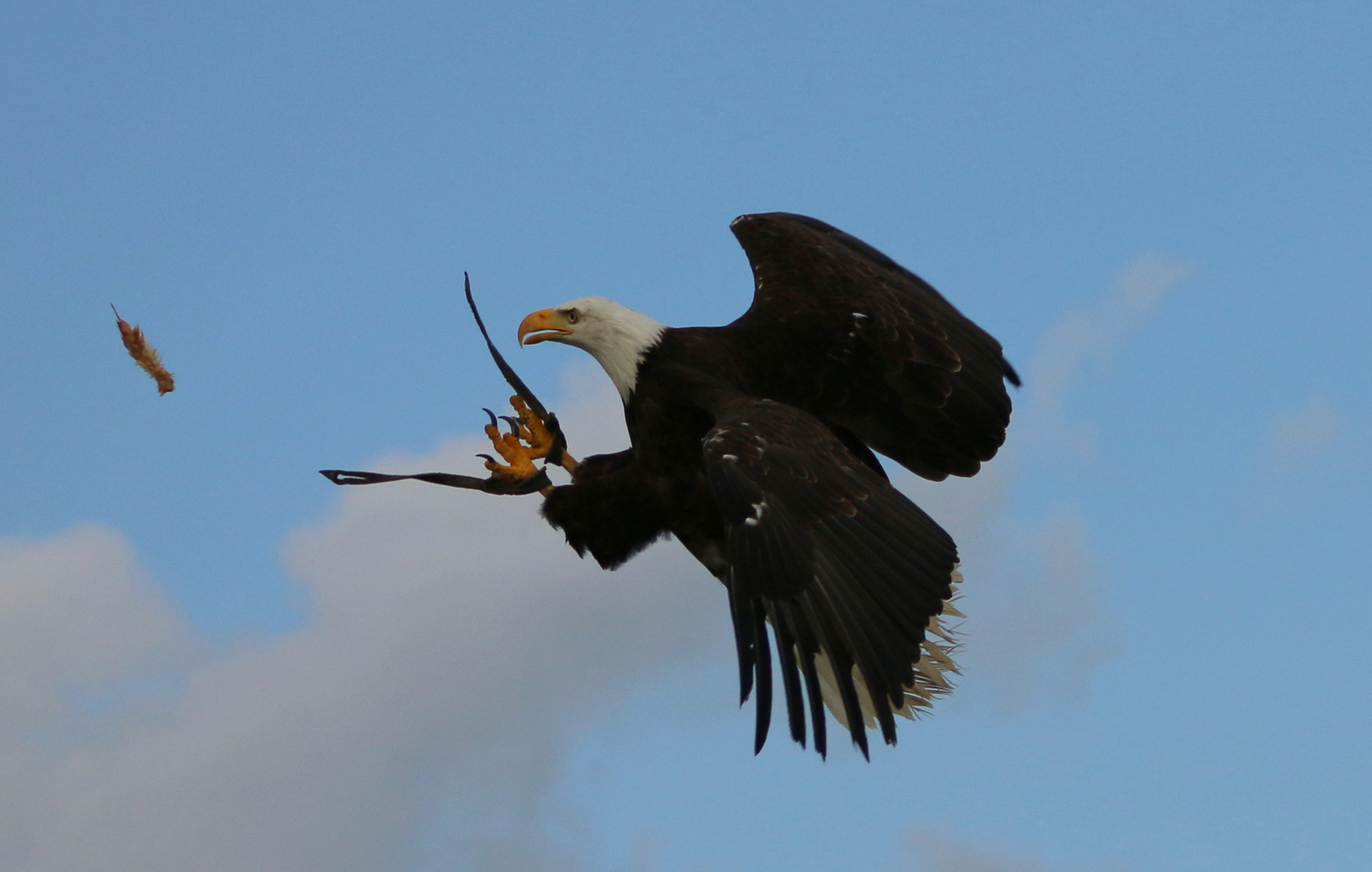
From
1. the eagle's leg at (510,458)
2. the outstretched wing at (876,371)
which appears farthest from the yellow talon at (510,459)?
the outstretched wing at (876,371)

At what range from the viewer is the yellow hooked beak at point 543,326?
7.82 meters

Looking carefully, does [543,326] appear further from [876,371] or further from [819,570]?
[819,570]

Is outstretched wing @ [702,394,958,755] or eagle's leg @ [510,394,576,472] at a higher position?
eagle's leg @ [510,394,576,472]

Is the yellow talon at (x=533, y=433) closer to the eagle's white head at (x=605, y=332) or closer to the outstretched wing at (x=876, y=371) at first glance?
the eagle's white head at (x=605, y=332)

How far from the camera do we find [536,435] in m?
8.05

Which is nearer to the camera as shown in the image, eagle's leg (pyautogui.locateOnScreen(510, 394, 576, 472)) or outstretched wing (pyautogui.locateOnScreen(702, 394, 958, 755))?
outstretched wing (pyautogui.locateOnScreen(702, 394, 958, 755))

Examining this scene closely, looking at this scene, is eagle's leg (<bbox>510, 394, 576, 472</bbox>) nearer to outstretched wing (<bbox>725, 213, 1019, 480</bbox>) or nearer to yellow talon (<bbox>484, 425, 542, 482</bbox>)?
yellow talon (<bbox>484, 425, 542, 482</bbox>)

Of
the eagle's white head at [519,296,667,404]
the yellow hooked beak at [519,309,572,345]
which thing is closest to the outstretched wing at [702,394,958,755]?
the eagle's white head at [519,296,667,404]

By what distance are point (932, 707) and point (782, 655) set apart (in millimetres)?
1583

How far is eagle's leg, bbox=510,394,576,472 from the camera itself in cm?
802

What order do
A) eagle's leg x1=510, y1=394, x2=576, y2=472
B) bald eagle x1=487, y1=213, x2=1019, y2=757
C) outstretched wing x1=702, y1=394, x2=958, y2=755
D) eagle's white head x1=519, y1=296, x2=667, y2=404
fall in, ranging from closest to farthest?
outstretched wing x1=702, y1=394, x2=958, y2=755 → bald eagle x1=487, y1=213, x2=1019, y2=757 → eagle's white head x1=519, y1=296, x2=667, y2=404 → eagle's leg x1=510, y1=394, x2=576, y2=472

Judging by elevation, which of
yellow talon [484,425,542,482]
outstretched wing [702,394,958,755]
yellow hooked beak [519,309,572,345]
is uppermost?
yellow hooked beak [519,309,572,345]

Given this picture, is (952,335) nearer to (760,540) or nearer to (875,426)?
(875,426)

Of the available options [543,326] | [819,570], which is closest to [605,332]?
[543,326]
